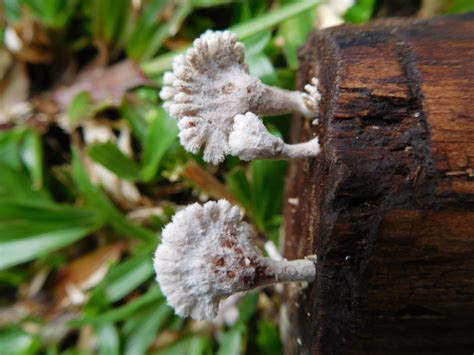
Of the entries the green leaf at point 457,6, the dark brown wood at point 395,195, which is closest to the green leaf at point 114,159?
the dark brown wood at point 395,195

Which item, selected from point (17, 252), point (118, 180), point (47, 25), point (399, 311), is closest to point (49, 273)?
point (17, 252)

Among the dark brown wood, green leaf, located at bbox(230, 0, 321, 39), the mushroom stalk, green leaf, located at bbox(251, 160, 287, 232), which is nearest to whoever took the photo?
the dark brown wood

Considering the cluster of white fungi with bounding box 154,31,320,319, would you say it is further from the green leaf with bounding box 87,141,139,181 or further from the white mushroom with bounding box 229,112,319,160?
the green leaf with bounding box 87,141,139,181

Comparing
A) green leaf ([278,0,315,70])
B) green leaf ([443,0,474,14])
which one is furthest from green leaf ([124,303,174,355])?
green leaf ([443,0,474,14])

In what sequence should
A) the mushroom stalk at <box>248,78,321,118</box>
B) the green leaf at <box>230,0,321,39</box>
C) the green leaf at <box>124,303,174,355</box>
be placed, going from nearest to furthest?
the mushroom stalk at <box>248,78,321,118</box>
the green leaf at <box>230,0,321,39</box>
the green leaf at <box>124,303,174,355</box>

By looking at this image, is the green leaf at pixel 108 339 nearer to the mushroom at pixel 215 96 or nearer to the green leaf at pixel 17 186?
the green leaf at pixel 17 186

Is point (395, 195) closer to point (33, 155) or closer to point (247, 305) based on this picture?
point (247, 305)
